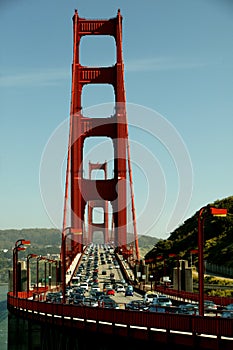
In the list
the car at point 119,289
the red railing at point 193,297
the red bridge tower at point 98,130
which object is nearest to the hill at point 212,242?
the red bridge tower at point 98,130

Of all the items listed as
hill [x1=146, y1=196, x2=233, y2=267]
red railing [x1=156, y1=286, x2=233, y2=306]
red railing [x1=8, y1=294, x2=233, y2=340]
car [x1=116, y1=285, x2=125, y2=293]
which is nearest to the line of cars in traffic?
car [x1=116, y1=285, x2=125, y2=293]

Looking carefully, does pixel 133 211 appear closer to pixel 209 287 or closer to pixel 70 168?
pixel 70 168

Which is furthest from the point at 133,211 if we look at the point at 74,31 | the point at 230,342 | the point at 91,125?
the point at 230,342

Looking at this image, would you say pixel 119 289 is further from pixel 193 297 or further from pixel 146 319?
pixel 146 319

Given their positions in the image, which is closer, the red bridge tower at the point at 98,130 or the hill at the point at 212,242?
the hill at the point at 212,242

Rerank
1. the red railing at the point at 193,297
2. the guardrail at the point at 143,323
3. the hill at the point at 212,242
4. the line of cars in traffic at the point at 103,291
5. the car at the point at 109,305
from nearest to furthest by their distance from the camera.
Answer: the guardrail at the point at 143,323 < the car at the point at 109,305 < the line of cars in traffic at the point at 103,291 < the red railing at the point at 193,297 < the hill at the point at 212,242

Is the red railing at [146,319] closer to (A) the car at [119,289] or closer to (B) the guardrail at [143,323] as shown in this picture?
(B) the guardrail at [143,323]

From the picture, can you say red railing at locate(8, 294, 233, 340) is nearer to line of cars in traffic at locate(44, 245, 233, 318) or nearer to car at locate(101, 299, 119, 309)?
line of cars in traffic at locate(44, 245, 233, 318)

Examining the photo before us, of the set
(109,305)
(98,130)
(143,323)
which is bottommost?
(143,323)

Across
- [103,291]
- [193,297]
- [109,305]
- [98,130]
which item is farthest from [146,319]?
[98,130]
